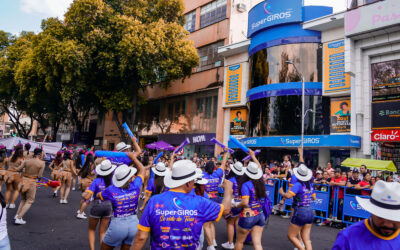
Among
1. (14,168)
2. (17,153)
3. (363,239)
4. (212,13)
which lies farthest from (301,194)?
(212,13)

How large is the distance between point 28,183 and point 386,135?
17.3m

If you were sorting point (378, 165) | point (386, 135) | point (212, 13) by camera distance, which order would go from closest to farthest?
point (378, 165)
point (386, 135)
point (212, 13)

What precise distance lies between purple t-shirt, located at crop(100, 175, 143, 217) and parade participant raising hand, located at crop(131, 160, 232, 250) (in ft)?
5.54

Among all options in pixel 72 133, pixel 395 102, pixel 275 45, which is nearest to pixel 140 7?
pixel 275 45

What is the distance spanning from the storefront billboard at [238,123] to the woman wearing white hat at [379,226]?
69.6 ft

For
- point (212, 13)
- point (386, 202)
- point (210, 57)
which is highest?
point (212, 13)

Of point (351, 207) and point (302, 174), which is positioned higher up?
point (302, 174)

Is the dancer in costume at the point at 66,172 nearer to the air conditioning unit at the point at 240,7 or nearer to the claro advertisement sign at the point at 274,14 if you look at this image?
the claro advertisement sign at the point at 274,14

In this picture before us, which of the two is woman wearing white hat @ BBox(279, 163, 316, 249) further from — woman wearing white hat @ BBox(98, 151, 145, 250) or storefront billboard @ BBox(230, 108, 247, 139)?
storefront billboard @ BBox(230, 108, 247, 139)

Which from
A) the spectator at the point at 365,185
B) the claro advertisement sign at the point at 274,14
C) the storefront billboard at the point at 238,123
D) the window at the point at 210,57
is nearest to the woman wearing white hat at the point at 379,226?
the spectator at the point at 365,185

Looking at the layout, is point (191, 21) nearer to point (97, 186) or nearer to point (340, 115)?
point (340, 115)

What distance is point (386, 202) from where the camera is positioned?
2.20m

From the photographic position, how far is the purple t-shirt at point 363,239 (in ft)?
7.52

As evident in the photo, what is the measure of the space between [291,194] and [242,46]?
64.6 feet
